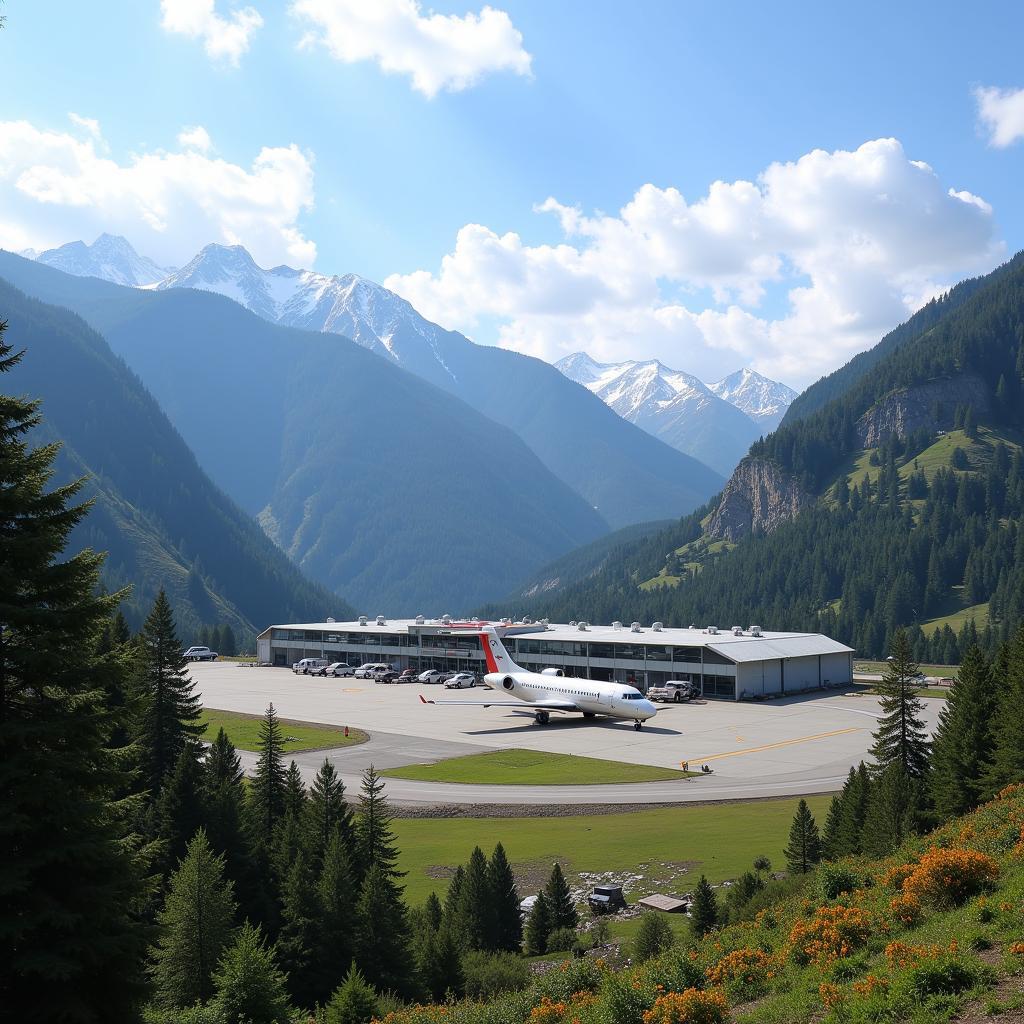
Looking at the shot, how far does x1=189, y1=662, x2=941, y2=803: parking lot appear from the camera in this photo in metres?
57.4

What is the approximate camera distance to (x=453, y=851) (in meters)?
45.4

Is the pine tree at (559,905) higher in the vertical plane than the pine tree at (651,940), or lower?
lower

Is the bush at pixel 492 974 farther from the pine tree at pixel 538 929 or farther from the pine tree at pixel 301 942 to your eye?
the pine tree at pixel 301 942

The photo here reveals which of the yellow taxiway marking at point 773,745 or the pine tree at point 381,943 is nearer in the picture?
the pine tree at point 381,943

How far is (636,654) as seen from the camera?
106m

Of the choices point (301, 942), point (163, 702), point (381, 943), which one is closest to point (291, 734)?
point (163, 702)

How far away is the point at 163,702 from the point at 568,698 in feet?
142

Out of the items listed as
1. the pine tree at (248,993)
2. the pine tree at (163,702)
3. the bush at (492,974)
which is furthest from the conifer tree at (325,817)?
the pine tree at (248,993)

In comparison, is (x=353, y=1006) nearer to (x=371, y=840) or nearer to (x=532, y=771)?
(x=371, y=840)

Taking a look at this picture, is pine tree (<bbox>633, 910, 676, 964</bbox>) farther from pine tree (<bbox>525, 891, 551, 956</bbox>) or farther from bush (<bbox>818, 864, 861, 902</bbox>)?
bush (<bbox>818, 864, 861, 902</bbox>)

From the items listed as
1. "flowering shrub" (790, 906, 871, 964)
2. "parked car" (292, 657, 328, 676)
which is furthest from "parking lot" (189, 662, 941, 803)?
"flowering shrub" (790, 906, 871, 964)

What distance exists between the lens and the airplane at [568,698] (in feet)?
260

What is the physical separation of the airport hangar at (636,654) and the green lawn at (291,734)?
95.3 ft

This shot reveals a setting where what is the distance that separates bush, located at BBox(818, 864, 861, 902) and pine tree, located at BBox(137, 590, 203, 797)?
109 ft
